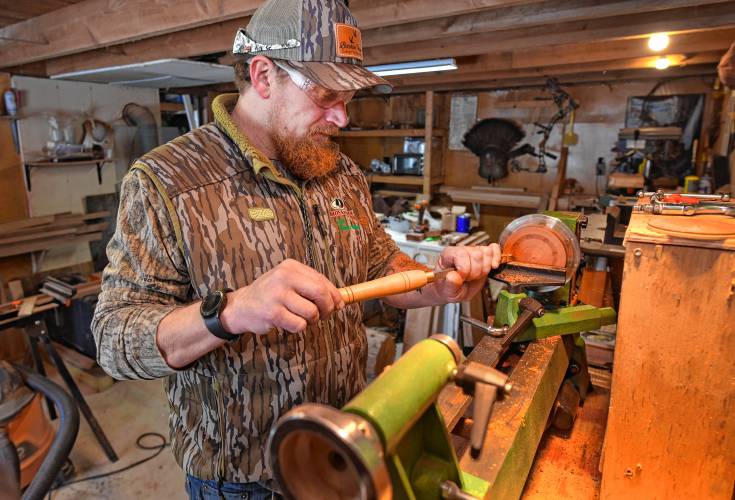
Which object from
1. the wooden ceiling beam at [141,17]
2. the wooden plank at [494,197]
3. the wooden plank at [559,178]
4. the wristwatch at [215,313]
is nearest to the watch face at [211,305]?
the wristwatch at [215,313]

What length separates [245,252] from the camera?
104 cm

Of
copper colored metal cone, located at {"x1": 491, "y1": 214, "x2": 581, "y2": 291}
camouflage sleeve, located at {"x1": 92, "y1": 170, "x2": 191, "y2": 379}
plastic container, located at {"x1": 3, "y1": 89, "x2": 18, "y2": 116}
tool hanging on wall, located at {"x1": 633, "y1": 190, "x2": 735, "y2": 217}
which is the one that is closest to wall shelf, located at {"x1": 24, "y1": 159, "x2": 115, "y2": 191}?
plastic container, located at {"x1": 3, "y1": 89, "x2": 18, "y2": 116}

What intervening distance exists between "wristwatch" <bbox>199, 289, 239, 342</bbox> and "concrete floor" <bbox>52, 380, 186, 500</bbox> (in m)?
2.20

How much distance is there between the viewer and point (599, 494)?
1.04 metres

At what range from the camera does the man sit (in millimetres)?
950

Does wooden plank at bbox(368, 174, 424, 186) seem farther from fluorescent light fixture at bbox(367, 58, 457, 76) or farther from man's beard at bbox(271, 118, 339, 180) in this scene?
man's beard at bbox(271, 118, 339, 180)

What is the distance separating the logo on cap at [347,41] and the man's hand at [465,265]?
55 centimetres

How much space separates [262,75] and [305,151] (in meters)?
0.20

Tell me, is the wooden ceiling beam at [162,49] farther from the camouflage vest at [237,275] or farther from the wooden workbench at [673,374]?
the wooden workbench at [673,374]

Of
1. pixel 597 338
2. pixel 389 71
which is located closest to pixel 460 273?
pixel 597 338

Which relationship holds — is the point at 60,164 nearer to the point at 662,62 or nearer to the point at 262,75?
the point at 262,75

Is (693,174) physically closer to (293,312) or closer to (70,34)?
(293,312)

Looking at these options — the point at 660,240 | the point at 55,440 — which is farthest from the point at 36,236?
the point at 660,240

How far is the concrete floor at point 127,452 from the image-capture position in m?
2.55
